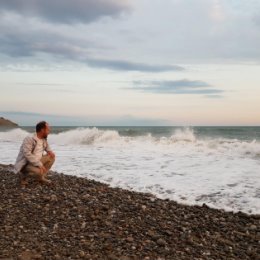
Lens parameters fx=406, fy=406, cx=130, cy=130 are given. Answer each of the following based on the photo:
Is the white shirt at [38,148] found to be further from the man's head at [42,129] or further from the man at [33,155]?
the man's head at [42,129]

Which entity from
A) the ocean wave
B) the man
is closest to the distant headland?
the ocean wave

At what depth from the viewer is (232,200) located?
9.24 metres

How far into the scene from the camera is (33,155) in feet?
32.0

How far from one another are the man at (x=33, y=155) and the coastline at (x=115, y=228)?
0.70 m

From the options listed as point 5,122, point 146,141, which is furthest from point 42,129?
point 5,122

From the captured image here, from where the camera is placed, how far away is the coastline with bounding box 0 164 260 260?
5840mm

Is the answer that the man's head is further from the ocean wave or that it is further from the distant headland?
the distant headland

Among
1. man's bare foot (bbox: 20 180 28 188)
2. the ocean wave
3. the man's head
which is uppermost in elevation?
the man's head

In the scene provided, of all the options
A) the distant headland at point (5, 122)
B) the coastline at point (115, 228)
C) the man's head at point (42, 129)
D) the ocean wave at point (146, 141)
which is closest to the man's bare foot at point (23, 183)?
the coastline at point (115, 228)

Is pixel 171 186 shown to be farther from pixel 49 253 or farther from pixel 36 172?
pixel 49 253

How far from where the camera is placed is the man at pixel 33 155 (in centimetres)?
963

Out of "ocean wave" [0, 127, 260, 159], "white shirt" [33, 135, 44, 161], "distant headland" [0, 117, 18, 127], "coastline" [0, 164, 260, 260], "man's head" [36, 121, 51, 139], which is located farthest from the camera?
"distant headland" [0, 117, 18, 127]

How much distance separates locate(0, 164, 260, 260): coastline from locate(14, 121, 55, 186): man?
0.70m

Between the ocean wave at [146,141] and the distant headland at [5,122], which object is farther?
the distant headland at [5,122]
